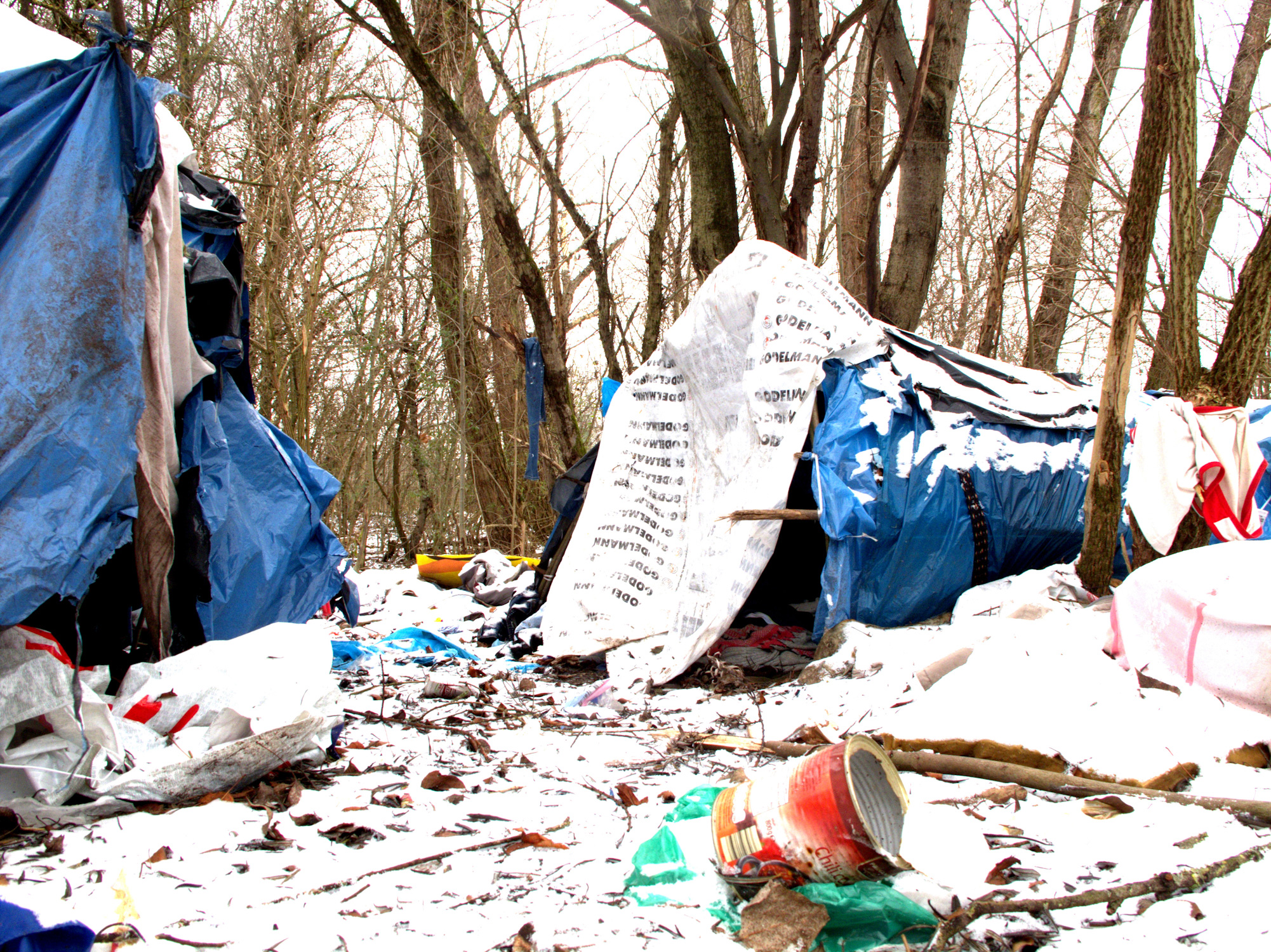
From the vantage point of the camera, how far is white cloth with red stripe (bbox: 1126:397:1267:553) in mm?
3439

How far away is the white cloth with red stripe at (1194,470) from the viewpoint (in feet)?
11.3

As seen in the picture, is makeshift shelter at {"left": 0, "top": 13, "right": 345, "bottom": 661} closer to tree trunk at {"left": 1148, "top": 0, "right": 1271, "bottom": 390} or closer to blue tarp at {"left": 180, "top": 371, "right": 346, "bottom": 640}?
blue tarp at {"left": 180, "top": 371, "right": 346, "bottom": 640}

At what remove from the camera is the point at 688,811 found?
2.07 m

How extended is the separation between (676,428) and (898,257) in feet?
7.83

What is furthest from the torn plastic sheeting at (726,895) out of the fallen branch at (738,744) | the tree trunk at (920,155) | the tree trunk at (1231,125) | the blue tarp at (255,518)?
the tree trunk at (1231,125)

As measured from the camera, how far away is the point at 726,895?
5.54ft

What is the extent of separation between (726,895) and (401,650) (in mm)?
3171

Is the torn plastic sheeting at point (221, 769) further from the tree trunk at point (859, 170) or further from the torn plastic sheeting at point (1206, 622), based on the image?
the tree trunk at point (859, 170)

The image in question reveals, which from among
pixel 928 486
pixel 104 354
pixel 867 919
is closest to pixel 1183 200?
pixel 928 486

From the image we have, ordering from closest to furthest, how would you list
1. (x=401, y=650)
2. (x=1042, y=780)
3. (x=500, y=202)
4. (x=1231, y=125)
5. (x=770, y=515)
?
(x=1042, y=780) < (x=770, y=515) < (x=401, y=650) < (x=500, y=202) < (x=1231, y=125)

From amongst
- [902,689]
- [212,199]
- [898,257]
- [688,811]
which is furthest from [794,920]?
[898,257]

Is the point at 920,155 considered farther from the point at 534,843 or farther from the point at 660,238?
the point at 534,843

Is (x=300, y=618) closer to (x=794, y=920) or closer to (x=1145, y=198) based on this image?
(x=794, y=920)

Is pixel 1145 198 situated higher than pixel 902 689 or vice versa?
pixel 1145 198
